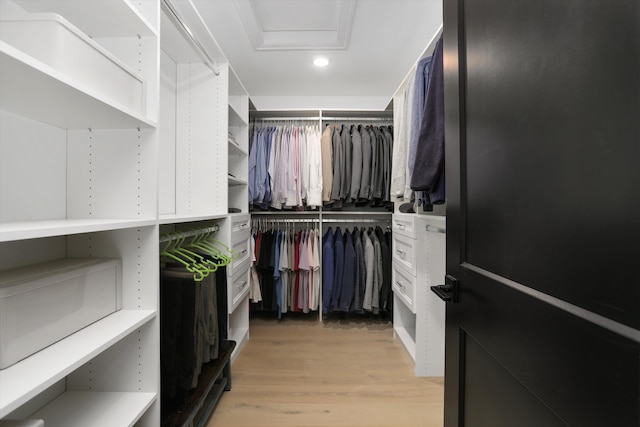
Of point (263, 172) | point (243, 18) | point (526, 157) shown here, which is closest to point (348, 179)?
point (263, 172)

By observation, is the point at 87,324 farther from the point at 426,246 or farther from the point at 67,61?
the point at 426,246

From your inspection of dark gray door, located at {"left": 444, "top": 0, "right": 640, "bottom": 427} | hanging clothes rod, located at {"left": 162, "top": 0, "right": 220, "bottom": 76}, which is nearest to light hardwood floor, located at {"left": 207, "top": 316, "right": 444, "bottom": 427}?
dark gray door, located at {"left": 444, "top": 0, "right": 640, "bottom": 427}

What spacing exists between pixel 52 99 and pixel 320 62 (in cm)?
208

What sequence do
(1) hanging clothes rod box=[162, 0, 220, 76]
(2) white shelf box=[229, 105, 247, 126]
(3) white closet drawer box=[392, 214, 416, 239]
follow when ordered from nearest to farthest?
(1) hanging clothes rod box=[162, 0, 220, 76], (3) white closet drawer box=[392, 214, 416, 239], (2) white shelf box=[229, 105, 247, 126]

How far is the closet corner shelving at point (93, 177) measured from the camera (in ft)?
2.52

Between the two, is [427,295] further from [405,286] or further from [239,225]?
[239,225]

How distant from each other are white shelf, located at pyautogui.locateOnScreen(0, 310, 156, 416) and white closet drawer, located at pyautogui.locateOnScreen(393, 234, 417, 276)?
59.7 inches

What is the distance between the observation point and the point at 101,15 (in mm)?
961

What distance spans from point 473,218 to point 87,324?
4.03 feet

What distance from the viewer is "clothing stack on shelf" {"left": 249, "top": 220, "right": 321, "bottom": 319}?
2623 mm

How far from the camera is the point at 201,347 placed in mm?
1279

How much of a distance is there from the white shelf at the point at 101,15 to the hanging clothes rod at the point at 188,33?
287mm

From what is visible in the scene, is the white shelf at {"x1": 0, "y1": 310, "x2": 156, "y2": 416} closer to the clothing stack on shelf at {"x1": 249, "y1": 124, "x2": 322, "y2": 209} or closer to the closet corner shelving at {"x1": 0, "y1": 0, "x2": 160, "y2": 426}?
the closet corner shelving at {"x1": 0, "y1": 0, "x2": 160, "y2": 426}

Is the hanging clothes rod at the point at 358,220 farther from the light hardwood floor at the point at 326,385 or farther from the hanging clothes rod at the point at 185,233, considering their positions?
the hanging clothes rod at the point at 185,233
